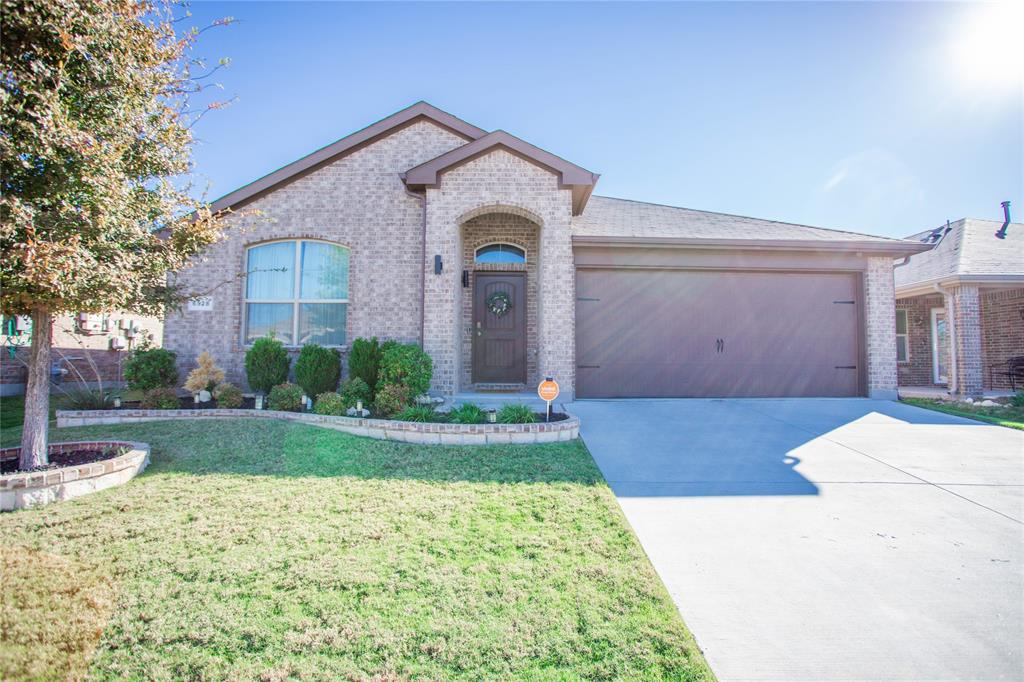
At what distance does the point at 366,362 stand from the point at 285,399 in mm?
1289

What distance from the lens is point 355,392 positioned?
665 cm

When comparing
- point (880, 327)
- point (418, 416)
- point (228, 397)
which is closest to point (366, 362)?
point (418, 416)

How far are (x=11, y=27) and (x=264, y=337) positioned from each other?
5357mm

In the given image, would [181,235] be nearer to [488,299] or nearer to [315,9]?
[315,9]

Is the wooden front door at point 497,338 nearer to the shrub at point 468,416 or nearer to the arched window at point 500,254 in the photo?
the arched window at point 500,254

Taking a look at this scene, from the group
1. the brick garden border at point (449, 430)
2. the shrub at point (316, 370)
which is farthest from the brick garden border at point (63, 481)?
the shrub at point (316, 370)

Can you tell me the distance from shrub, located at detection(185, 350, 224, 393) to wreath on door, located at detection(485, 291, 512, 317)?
4714mm

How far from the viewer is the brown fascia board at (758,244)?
26.2ft

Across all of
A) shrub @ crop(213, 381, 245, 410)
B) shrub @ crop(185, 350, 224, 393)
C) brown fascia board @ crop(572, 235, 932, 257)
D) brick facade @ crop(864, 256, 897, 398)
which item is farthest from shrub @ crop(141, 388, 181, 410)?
brick facade @ crop(864, 256, 897, 398)

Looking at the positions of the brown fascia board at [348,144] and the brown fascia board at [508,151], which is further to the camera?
the brown fascia board at [348,144]

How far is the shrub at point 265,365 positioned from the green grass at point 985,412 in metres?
10.6

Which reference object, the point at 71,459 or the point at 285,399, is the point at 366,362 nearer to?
the point at 285,399

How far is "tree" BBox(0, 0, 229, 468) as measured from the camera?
3.44m

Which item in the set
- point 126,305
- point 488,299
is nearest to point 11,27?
point 126,305
